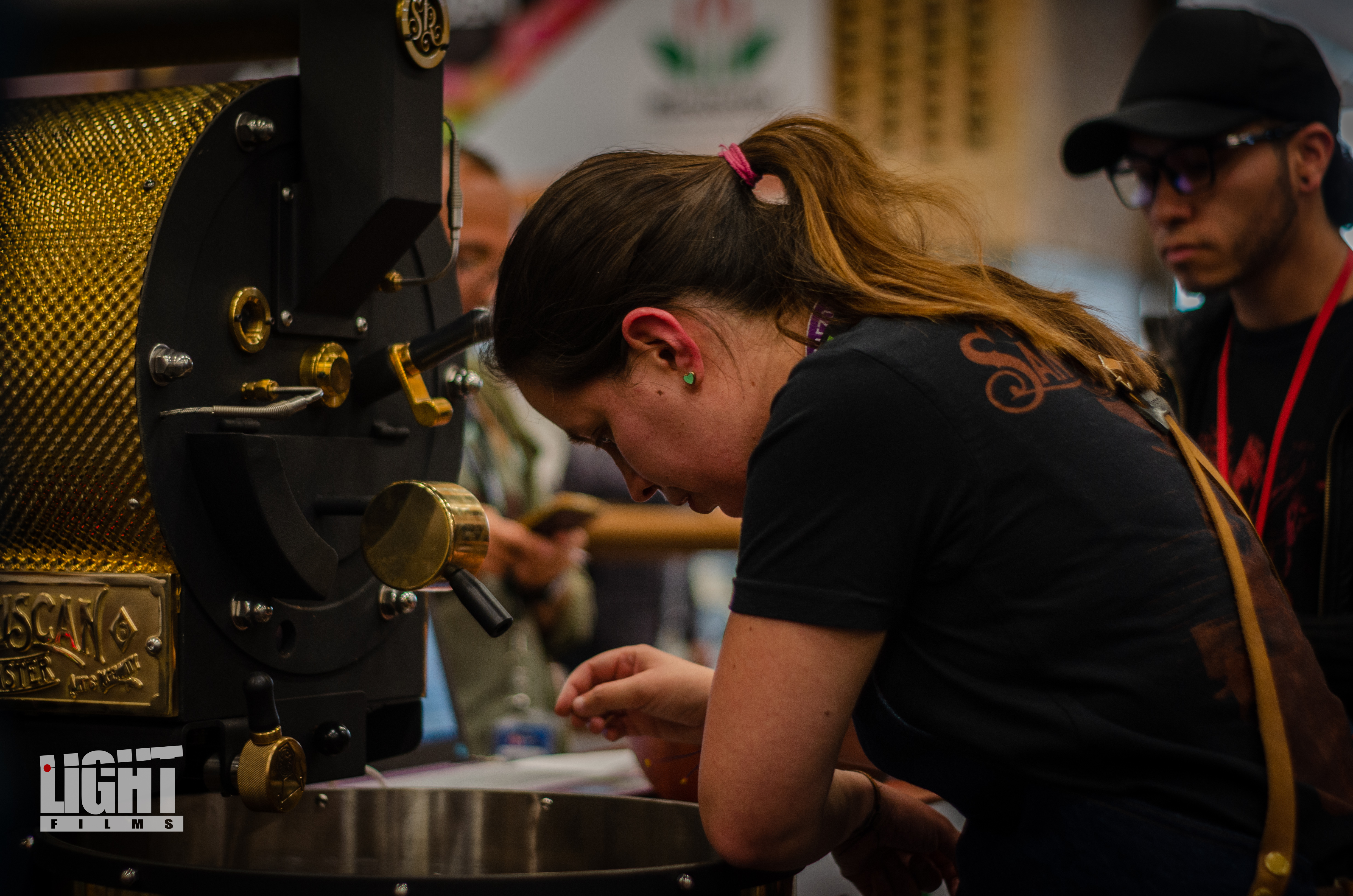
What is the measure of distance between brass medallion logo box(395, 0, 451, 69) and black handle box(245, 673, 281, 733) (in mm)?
478

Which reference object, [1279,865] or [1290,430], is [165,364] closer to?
[1279,865]

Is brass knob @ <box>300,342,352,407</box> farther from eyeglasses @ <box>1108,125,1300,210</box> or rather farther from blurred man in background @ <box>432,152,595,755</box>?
eyeglasses @ <box>1108,125,1300,210</box>

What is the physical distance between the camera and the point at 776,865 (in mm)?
887

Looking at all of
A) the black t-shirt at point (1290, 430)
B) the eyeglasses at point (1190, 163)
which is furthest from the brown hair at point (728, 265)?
the eyeglasses at point (1190, 163)

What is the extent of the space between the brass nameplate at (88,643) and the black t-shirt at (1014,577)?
397 millimetres

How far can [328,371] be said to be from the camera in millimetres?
1018

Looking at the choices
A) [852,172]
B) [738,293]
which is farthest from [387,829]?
[852,172]

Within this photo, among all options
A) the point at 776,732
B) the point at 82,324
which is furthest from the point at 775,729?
the point at 82,324

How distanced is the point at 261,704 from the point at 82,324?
29cm

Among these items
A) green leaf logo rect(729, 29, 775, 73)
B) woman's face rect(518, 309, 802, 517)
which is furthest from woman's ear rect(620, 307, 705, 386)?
green leaf logo rect(729, 29, 775, 73)

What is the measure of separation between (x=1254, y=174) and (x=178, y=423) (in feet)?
4.59

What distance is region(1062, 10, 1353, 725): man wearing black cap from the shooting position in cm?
163

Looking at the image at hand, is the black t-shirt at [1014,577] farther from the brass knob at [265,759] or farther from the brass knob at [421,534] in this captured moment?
the brass knob at [265,759]

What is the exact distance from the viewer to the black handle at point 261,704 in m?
0.90
